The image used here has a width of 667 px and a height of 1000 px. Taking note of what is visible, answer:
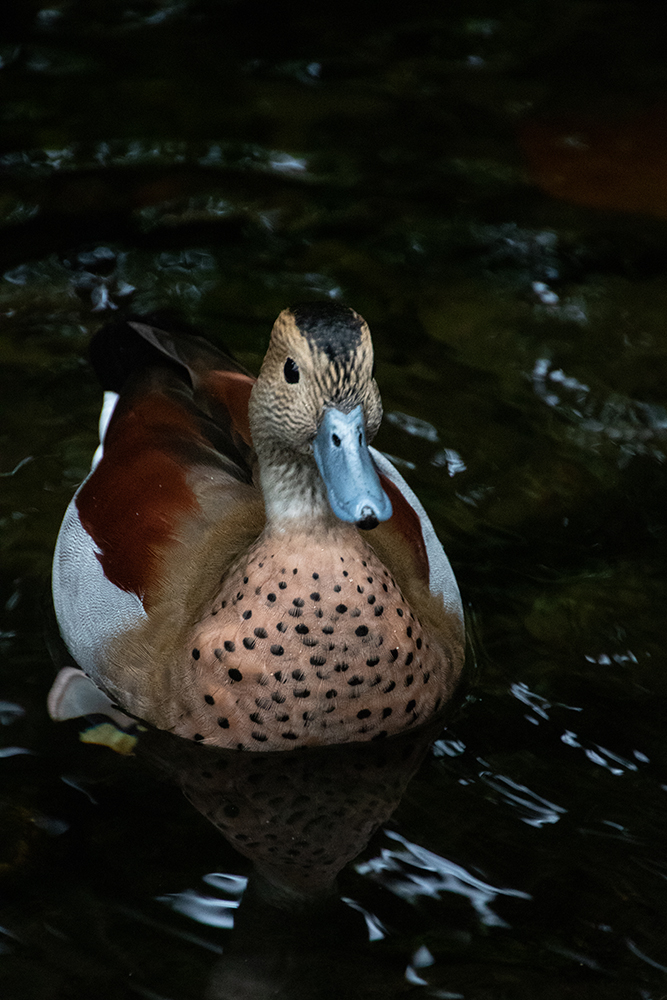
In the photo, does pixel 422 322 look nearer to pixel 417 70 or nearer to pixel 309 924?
pixel 417 70

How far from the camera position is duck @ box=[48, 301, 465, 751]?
Result: 3.83m

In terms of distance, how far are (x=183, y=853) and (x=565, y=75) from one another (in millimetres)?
6387

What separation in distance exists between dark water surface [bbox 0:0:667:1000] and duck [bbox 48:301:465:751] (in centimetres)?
30

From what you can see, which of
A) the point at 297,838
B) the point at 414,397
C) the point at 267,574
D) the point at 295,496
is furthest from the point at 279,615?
the point at 414,397

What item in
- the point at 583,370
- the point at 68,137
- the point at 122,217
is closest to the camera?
the point at 583,370

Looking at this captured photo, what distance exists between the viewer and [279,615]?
412cm

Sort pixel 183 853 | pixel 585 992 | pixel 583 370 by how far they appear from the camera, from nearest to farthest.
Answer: pixel 585 992 < pixel 183 853 < pixel 583 370

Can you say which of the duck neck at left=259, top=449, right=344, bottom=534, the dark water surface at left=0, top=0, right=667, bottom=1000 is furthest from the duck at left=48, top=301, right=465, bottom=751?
the dark water surface at left=0, top=0, right=667, bottom=1000

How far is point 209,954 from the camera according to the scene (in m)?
3.71

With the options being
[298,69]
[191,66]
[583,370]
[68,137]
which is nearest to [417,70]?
[298,69]

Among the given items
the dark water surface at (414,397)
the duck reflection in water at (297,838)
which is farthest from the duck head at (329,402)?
the dark water surface at (414,397)

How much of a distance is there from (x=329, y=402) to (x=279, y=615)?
76 cm

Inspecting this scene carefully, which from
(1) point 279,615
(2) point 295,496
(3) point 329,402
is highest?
(3) point 329,402

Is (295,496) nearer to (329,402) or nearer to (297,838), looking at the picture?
(329,402)
